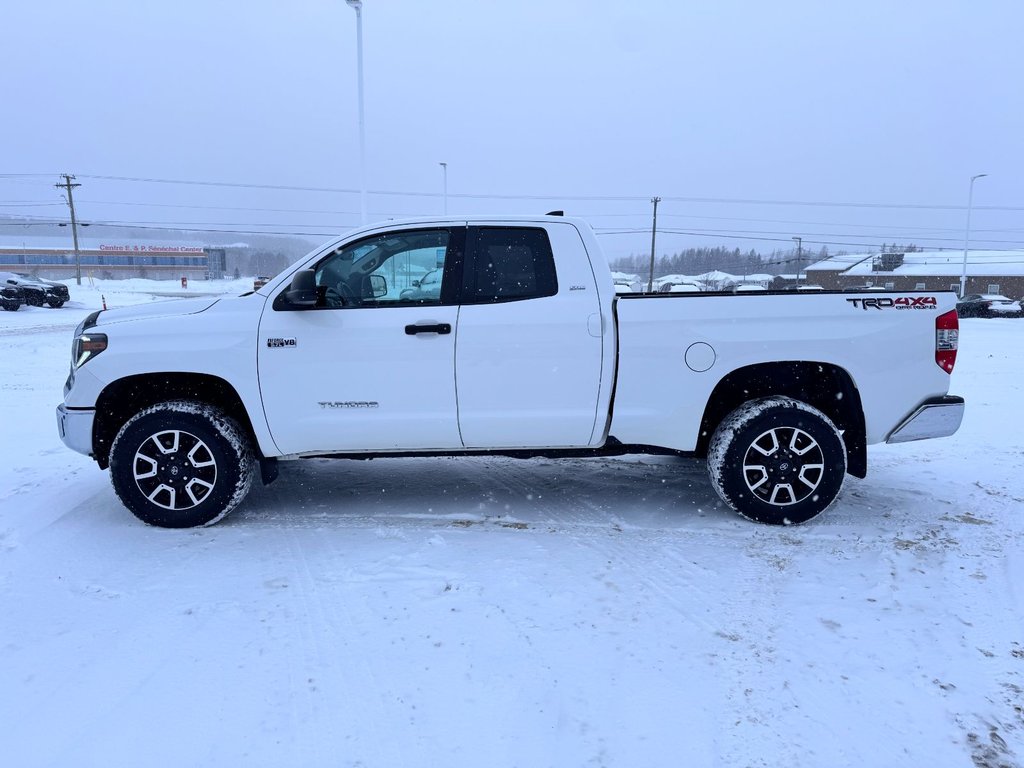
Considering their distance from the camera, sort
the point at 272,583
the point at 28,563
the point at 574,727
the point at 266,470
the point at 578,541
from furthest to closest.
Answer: the point at 266,470
the point at 578,541
the point at 28,563
the point at 272,583
the point at 574,727

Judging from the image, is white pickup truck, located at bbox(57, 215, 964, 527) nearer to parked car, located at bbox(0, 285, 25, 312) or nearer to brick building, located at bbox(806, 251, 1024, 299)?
parked car, located at bbox(0, 285, 25, 312)

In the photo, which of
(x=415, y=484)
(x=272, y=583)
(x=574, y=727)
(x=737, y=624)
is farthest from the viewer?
(x=415, y=484)

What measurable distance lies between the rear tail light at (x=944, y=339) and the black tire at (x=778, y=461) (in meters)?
0.76

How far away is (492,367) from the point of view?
13.5 ft

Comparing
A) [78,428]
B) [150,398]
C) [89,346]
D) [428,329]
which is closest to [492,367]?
[428,329]

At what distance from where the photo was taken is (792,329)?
410 cm

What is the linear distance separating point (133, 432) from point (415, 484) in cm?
195

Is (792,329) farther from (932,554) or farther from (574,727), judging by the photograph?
(574,727)

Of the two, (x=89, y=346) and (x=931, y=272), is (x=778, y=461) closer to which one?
(x=89, y=346)

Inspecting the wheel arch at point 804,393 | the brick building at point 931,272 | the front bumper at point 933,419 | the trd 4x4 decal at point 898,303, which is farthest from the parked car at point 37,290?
the brick building at point 931,272

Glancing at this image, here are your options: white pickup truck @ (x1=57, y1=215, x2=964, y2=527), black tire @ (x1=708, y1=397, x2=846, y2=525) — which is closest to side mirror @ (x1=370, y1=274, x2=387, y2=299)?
white pickup truck @ (x1=57, y1=215, x2=964, y2=527)

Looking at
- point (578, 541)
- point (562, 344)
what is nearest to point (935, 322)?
point (562, 344)

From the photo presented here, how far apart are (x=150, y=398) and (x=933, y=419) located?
4945 mm

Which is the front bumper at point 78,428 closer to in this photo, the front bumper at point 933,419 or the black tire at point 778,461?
the black tire at point 778,461
